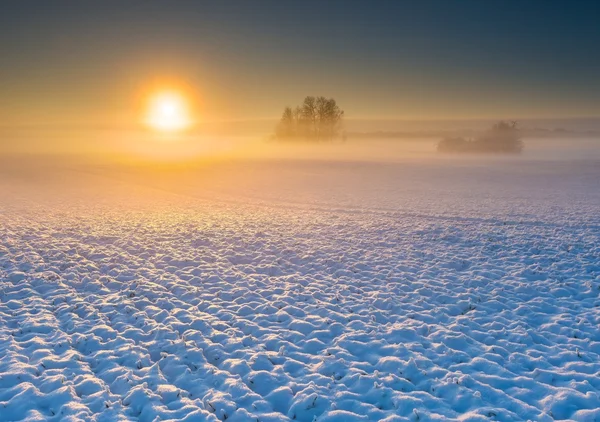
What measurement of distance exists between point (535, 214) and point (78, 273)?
26288 mm

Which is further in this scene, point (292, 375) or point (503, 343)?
point (503, 343)

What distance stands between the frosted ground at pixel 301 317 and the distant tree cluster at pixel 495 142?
87.7 m

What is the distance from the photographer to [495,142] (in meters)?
104

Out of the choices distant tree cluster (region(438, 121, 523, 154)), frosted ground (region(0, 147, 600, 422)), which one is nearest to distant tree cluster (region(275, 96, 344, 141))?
distant tree cluster (region(438, 121, 523, 154))

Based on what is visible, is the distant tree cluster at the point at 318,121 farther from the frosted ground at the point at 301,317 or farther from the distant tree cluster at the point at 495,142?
the frosted ground at the point at 301,317

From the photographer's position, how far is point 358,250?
17438 mm

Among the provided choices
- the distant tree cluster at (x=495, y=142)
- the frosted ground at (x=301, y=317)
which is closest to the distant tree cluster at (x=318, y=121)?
the distant tree cluster at (x=495, y=142)

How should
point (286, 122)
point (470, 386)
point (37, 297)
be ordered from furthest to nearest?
point (286, 122), point (37, 297), point (470, 386)

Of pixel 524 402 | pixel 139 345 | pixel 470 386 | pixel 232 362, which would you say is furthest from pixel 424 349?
pixel 139 345

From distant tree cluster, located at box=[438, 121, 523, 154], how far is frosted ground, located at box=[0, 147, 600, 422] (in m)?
87.7

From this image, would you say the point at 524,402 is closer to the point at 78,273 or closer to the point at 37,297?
A: the point at 37,297

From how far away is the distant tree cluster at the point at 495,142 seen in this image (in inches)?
4057

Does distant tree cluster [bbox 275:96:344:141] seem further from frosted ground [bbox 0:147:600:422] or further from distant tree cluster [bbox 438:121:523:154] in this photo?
frosted ground [bbox 0:147:600:422]

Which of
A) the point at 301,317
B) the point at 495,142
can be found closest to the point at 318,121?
the point at 495,142
